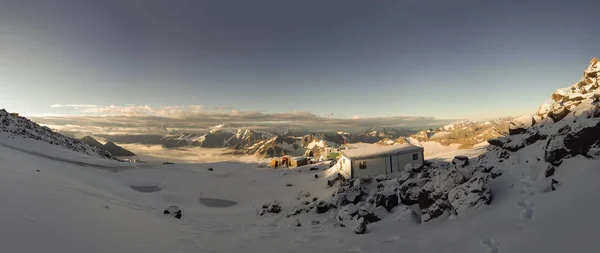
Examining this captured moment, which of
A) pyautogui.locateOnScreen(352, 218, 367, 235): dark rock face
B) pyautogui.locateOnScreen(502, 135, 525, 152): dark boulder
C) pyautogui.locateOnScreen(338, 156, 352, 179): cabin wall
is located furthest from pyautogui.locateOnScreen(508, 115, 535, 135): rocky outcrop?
pyautogui.locateOnScreen(338, 156, 352, 179): cabin wall

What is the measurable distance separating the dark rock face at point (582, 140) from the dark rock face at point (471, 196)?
11.9 feet

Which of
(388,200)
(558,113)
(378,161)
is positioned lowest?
(378,161)

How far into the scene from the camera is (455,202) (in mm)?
12914

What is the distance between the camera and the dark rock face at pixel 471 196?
1219 centimetres

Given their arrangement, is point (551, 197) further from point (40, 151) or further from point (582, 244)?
point (40, 151)

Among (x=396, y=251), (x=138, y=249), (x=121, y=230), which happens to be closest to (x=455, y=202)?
(x=396, y=251)

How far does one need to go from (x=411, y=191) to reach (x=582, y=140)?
27.1ft

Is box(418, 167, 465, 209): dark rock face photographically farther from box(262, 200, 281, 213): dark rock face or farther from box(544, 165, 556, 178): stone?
box(262, 200, 281, 213): dark rock face

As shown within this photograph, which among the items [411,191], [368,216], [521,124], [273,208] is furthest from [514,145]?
[273,208]

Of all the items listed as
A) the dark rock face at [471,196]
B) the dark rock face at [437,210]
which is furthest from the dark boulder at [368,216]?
the dark rock face at [471,196]

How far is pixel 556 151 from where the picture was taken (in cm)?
1238

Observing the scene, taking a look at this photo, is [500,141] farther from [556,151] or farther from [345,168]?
[345,168]

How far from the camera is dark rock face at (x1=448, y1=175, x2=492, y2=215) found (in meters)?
12.2

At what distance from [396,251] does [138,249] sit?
9.60 metres
